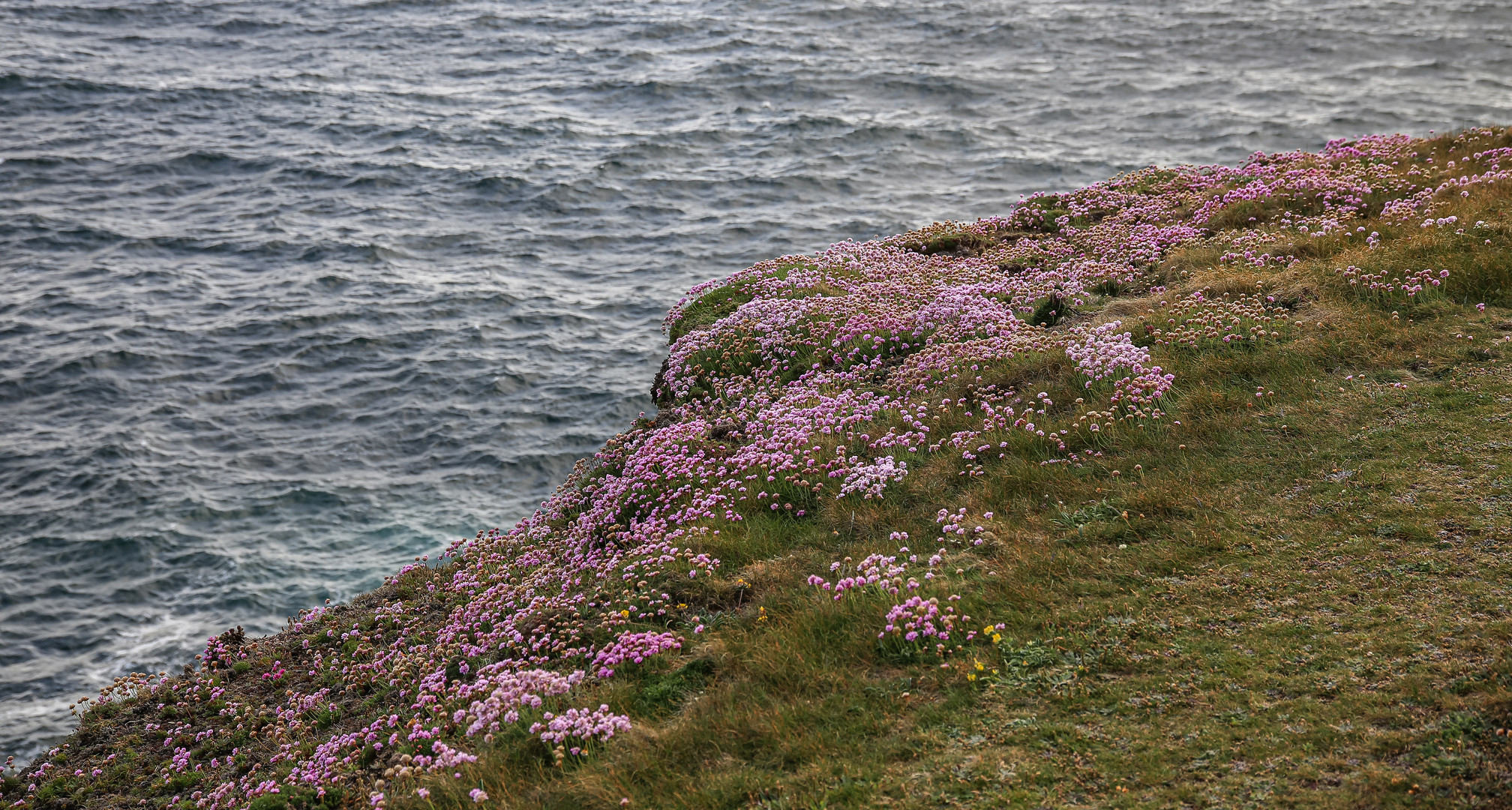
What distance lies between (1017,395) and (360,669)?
8.02 m

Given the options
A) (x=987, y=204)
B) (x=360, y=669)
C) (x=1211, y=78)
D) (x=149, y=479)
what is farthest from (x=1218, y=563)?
(x=1211, y=78)

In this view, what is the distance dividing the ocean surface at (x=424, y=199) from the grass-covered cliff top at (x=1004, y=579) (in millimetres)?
6236

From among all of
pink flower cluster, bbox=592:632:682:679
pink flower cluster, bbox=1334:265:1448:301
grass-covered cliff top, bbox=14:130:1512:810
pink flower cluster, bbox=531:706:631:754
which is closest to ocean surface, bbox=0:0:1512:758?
grass-covered cliff top, bbox=14:130:1512:810

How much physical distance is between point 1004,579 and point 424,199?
31.4m

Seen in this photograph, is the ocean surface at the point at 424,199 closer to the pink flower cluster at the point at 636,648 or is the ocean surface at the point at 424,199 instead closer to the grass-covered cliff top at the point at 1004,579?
the grass-covered cliff top at the point at 1004,579

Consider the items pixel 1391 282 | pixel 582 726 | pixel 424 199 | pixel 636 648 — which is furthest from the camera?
pixel 424 199

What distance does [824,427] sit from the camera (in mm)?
11602

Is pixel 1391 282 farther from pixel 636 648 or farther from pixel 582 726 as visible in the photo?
pixel 582 726

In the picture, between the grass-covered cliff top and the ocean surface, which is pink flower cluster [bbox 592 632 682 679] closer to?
the grass-covered cliff top

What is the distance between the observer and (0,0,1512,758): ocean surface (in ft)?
65.8

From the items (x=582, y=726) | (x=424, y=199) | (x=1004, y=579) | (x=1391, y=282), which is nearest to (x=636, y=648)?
(x=582, y=726)

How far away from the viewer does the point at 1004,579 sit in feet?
26.9

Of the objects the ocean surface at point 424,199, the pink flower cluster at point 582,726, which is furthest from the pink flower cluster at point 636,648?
the ocean surface at point 424,199

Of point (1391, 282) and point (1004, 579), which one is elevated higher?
point (1391, 282)
